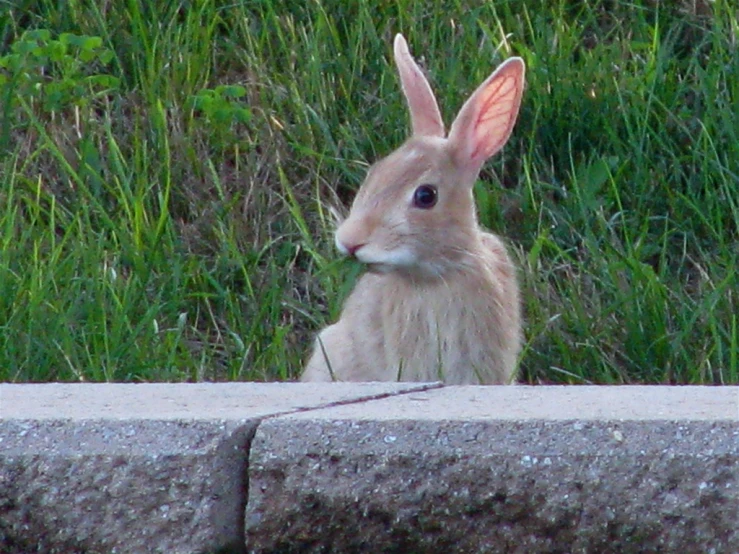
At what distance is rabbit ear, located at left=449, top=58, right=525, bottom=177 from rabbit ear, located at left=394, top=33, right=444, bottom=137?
19cm

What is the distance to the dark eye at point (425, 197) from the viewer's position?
432 centimetres

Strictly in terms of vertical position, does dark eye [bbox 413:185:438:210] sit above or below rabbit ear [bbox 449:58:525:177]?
below

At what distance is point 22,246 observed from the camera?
5035mm

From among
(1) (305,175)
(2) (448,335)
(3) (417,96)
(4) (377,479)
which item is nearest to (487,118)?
(3) (417,96)

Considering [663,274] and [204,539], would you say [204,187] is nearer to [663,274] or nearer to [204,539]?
[663,274]

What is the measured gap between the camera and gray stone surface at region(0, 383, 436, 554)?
2.56 metres

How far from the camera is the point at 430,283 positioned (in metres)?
4.32

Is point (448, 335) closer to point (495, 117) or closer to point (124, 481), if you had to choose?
point (495, 117)

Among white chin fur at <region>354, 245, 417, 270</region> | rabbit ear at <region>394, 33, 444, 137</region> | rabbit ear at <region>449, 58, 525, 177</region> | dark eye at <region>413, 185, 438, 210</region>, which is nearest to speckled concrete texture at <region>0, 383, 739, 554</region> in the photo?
white chin fur at <region>354, 245, 417, 270</region>

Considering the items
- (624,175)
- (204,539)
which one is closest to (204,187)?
(624,175)

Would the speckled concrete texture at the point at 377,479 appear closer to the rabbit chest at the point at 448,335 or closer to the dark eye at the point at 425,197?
the rabbit chest at the point at 448,335

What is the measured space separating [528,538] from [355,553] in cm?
28

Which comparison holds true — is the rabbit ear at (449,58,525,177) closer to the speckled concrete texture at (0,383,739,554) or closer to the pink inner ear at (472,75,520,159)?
the pink inner ear at (472,75,520,159)

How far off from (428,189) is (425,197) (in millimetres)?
24
